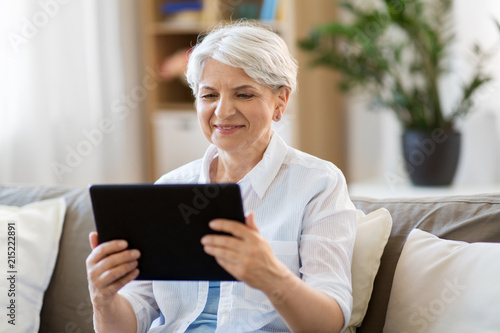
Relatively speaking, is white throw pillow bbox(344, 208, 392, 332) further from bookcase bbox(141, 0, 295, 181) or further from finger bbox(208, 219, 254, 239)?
bookcase bbox(141, 0, 295, 181)

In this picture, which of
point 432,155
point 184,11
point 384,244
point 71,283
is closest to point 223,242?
point 384,244

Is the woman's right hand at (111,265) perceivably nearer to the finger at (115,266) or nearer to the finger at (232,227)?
the finger at (115,266)

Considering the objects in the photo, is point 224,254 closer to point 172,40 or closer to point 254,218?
point 254,218

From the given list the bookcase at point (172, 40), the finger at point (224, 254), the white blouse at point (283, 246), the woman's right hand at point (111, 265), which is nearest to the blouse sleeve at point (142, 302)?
the white blouse at point (283, 246)

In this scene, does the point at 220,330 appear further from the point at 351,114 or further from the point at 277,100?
the point at 351,114

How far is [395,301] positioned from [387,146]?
7.71 feet

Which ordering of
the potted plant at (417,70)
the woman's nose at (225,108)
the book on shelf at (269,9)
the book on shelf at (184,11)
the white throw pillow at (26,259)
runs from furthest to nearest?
the book on shelf at (184,11) < the book on shelf at (269,9) < the potted plant at (417,70) < the white throw pillow at (26,259) < the woman's nose at (225,108)

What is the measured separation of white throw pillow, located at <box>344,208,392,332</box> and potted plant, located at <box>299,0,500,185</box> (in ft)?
5.37

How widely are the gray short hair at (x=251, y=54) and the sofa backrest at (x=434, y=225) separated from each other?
0.42 metres

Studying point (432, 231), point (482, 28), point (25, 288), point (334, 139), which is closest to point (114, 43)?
point (334, 139)

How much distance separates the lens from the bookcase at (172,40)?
3.62 metres

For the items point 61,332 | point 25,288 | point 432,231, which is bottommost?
point 61,332

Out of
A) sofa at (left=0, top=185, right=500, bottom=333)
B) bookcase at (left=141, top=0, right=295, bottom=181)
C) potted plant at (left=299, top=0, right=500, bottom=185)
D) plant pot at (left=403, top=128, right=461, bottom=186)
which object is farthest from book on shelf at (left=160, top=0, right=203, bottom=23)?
sofa at (left=0, top=185, right=500, bottom=333)

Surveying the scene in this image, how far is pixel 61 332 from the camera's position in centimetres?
174
